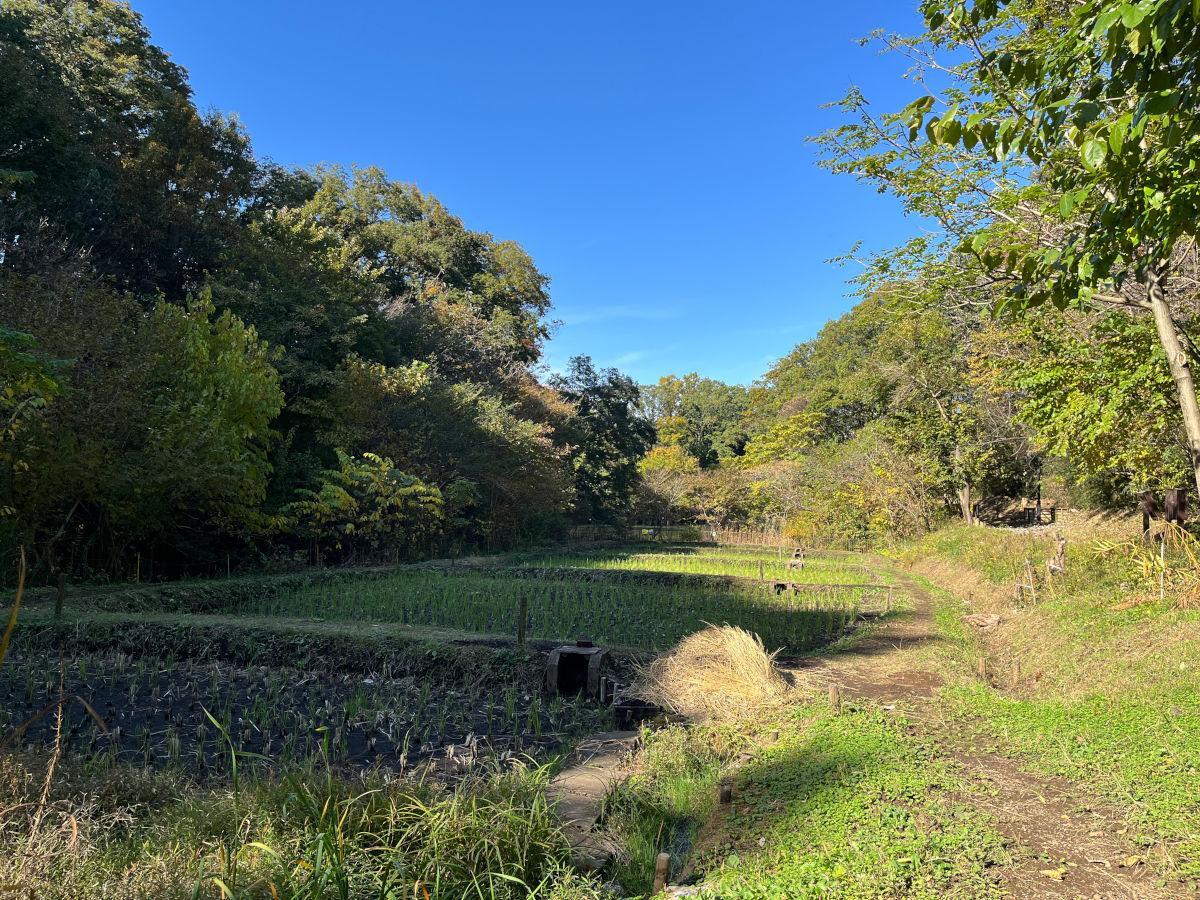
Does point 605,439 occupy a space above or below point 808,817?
above

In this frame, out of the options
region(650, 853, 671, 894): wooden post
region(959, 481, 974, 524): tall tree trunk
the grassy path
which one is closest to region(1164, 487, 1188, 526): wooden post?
the grassy path

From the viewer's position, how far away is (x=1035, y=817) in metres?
4.00

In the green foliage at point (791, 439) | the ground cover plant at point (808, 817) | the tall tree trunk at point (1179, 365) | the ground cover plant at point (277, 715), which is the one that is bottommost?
the ground cover plant at point (277, 715)

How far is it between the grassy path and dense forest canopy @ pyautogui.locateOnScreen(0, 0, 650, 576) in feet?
25.7

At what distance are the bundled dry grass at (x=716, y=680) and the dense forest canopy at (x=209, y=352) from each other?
6233 millimetres

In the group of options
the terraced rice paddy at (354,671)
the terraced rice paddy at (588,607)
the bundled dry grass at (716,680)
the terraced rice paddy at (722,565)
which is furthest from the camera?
the terraced rice paddy at (722,565)

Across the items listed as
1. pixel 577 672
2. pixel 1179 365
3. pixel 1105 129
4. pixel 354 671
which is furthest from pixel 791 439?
pixel 1105 129

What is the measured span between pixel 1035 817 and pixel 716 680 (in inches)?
114

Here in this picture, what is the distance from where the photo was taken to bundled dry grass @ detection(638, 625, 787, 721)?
6.30 m

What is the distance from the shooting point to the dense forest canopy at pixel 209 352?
38.3ft

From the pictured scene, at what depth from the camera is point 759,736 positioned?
18.4 feet

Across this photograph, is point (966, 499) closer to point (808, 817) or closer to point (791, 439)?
point (791, 439)

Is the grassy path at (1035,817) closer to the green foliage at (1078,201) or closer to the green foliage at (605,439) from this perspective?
the green foliage at (1078,201)

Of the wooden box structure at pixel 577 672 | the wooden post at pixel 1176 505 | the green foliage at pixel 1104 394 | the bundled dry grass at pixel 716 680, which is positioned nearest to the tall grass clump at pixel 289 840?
the bundled dry grass at pixel 716 680
